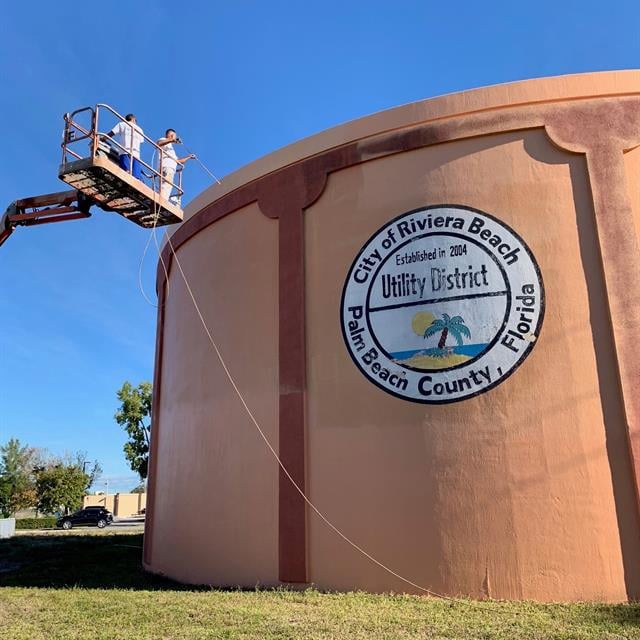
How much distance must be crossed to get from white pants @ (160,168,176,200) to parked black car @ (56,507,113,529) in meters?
30.2

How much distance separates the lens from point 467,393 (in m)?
7.84

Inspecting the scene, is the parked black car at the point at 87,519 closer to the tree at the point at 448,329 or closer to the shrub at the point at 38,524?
the shrub at the point at 38,524

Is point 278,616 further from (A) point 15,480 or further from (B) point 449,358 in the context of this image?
(A) point 15,480

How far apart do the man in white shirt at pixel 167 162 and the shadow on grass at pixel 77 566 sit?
6.65 metres

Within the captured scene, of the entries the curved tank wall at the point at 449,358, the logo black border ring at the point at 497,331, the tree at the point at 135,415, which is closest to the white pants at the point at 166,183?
the curved tank wall at the point at 449,358

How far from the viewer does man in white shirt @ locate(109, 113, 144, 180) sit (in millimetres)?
9688

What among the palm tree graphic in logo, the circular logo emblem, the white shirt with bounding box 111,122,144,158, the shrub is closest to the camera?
the circular logo emblem

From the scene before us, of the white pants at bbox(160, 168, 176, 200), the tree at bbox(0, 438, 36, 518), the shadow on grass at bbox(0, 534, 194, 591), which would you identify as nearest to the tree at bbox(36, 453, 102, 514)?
the tree at bbox(0, 438, 36, 518)

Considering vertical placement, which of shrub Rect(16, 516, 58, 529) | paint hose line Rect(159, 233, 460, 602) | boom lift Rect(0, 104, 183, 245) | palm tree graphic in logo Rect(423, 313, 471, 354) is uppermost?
boom lift Rect(0, 104, 183, 245)

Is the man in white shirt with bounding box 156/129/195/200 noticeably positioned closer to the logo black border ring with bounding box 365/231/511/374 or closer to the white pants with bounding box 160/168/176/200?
the white pants with bounding box 160/168/176/200

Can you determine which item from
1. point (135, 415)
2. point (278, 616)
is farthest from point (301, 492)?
point (135, 415)

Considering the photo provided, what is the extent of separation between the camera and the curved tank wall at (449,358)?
735 centimetres

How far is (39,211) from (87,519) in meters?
29.9

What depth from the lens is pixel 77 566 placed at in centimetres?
1259
